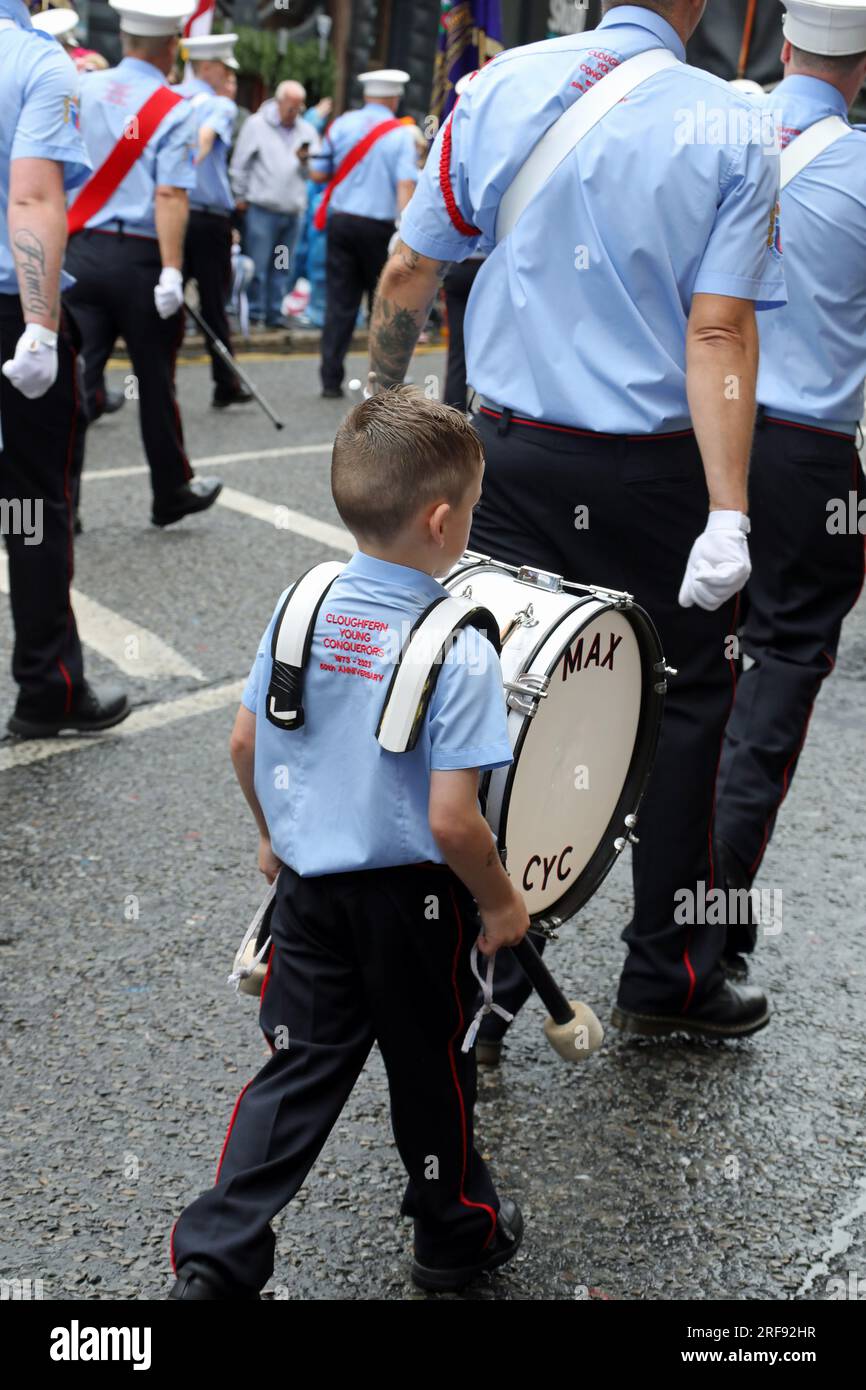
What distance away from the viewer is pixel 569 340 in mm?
2752

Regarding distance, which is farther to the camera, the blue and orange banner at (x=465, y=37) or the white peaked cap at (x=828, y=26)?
the blue and orange banner at (x=465, y=37)

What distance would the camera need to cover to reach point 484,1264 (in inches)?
96.3

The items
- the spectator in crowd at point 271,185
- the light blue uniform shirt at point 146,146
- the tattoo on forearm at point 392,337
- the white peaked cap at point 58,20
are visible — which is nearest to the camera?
the tattoo on forearm at point 392,337

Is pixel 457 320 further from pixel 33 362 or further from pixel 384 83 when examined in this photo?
pixel 384 83

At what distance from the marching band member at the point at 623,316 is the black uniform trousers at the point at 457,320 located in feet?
12.3

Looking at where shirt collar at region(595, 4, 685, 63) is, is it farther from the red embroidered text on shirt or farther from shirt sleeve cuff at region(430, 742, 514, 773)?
shirt sleeve cuff at region(430, 742, 514, 773)

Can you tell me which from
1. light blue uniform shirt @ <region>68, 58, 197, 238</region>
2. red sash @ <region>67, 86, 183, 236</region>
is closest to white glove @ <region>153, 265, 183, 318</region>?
light blue uniform shirt @ <region>68, 58, 197, 238</region>

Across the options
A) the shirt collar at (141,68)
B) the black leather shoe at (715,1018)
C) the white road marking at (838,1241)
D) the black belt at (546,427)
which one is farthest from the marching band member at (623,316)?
the shirt collar at (141,68)

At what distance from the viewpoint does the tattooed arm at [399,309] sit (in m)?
2.98

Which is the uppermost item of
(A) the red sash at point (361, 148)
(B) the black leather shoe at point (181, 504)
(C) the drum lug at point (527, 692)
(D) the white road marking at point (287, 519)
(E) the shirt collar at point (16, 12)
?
(E) the shirt collar at point (16, 12)

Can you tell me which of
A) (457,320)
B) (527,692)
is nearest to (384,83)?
(457,320)

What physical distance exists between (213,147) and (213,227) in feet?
2.63

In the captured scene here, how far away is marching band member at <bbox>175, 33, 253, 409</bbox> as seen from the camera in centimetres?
862

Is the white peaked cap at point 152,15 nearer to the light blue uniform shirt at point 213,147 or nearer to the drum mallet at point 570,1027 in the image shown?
the light blue uniform shirt at point 213,147
